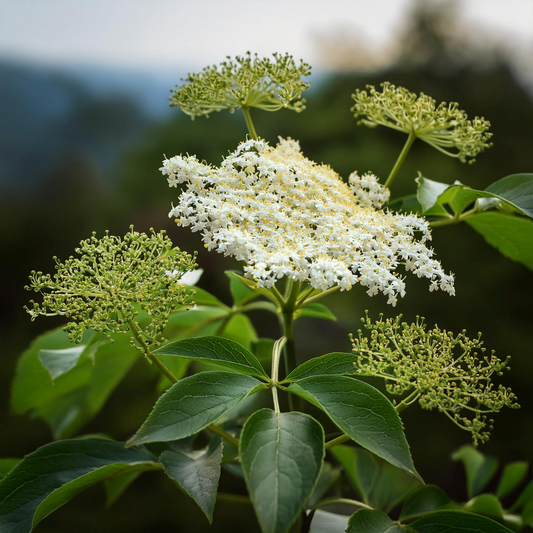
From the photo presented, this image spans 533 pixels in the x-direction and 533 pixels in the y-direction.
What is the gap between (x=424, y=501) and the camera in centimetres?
59

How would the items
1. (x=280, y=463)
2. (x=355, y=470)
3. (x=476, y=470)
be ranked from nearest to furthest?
1. (x=280, y=463)
2. (x=355, y=470)
3. (x=476, y=470)

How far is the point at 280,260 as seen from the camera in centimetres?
45

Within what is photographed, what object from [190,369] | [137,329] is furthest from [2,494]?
[190,369]

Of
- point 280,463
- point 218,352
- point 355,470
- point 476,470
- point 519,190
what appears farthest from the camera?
point 476,470

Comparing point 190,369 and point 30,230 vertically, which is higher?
point 30,230

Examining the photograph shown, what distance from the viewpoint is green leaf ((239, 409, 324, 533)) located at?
32 centimetres

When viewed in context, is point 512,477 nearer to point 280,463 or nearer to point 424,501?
point 424,501

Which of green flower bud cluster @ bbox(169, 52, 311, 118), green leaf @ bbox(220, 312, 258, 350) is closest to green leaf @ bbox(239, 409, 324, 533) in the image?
green flower bud cluster @ bbox(169, 52, 311, 118)

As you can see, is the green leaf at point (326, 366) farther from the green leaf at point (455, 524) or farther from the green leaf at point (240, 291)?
the green leaf at point (240, 291)

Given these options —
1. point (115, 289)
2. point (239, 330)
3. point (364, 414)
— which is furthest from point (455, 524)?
point (239, 330)

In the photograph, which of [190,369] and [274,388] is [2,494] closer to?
[274,388]

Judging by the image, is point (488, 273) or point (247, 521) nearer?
point (247, 521)

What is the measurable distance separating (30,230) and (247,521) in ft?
5.21

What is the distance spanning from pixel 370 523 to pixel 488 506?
0.35 m
